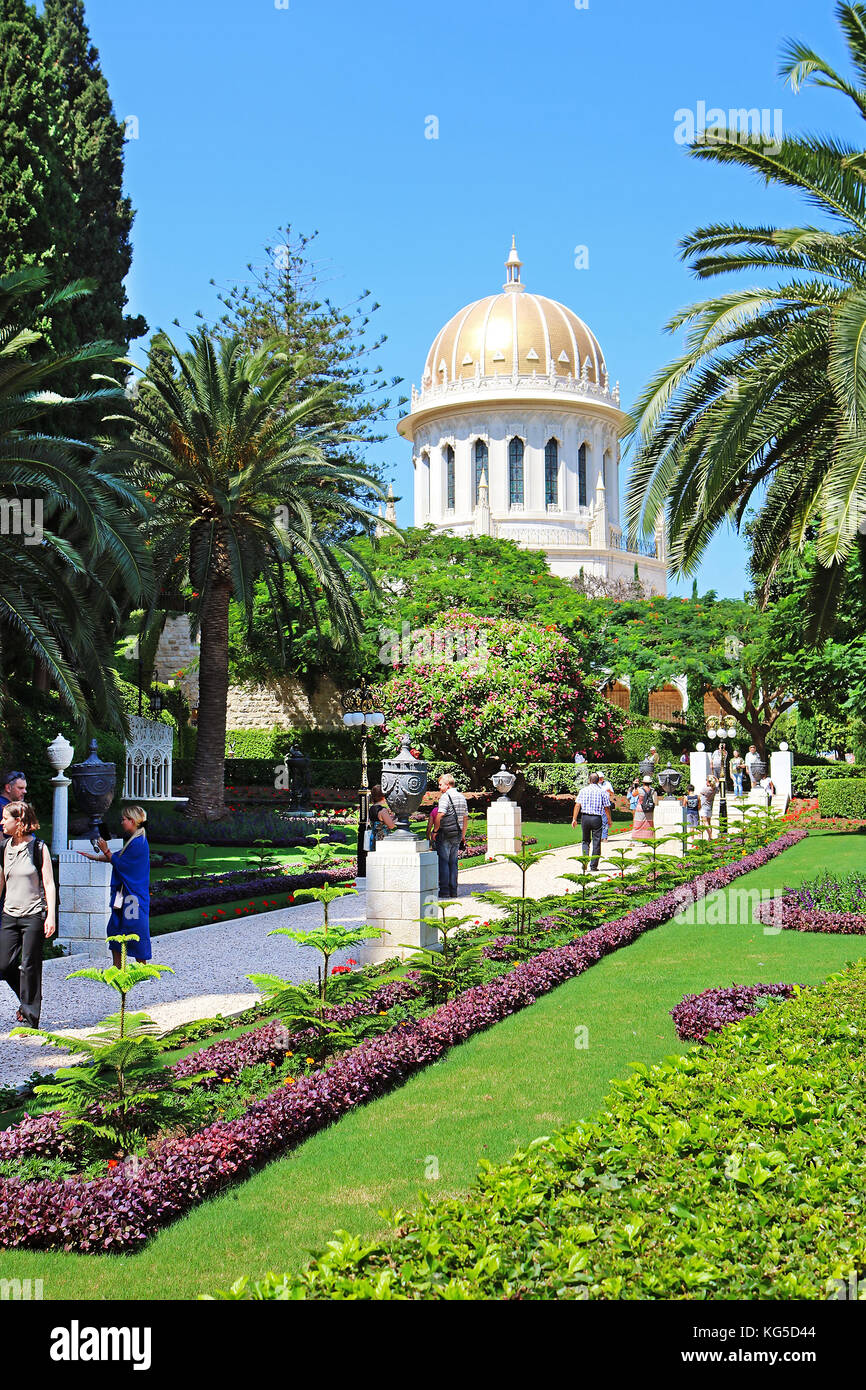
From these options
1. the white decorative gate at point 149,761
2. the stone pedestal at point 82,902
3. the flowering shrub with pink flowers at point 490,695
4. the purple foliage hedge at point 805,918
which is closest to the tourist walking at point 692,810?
the flowering shrub with pink flowers at point 490,695

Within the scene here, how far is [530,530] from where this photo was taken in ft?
205

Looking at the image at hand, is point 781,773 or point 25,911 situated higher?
point 781,773

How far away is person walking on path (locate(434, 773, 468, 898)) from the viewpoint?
1326cm

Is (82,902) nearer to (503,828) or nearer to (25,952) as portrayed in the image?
Result: (25,952)

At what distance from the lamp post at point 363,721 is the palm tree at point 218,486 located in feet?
9.28

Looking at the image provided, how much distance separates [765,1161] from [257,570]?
1892 cm

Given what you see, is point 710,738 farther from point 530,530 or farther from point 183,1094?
point 183,1094

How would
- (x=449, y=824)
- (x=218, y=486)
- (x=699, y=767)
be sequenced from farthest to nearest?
(x=699, y=767) < (x=218, y=486) < (x=449, y=824)

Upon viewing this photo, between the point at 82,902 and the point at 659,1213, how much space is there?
26.6ft

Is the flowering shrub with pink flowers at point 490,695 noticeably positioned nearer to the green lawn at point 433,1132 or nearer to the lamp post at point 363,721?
the lamp post at point 363,721

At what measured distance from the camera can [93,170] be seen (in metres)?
27.7

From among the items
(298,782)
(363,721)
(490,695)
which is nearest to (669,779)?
(490,695)
